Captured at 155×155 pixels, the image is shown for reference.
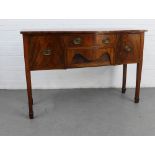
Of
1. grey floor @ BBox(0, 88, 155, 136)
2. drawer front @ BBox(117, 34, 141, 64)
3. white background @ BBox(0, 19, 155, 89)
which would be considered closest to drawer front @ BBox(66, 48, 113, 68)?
drawer front @ BBox(117, 34, 141, 64)

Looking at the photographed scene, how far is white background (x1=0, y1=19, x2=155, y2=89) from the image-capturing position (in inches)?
115

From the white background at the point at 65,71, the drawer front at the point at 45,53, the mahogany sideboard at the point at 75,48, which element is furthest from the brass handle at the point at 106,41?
the white background at the point at 65,71

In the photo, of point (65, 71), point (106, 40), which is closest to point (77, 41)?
point (106, 40)

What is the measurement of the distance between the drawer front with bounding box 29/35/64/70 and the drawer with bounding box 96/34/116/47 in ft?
1.36

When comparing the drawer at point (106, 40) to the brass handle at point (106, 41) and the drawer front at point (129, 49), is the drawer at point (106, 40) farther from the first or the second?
the drawer front at point (129, 49)

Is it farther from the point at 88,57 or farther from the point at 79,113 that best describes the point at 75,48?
the point at 79,113

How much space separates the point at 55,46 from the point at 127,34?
82cm

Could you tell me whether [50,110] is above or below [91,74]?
below

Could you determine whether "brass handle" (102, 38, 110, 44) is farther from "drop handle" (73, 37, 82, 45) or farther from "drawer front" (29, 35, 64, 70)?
"drawer front" (29, 35, 64, 70)

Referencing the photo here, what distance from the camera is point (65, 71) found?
312 centimetres

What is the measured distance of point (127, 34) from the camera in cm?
233

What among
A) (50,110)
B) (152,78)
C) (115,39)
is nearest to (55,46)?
(115,39)

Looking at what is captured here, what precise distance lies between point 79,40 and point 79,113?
0.85 m
